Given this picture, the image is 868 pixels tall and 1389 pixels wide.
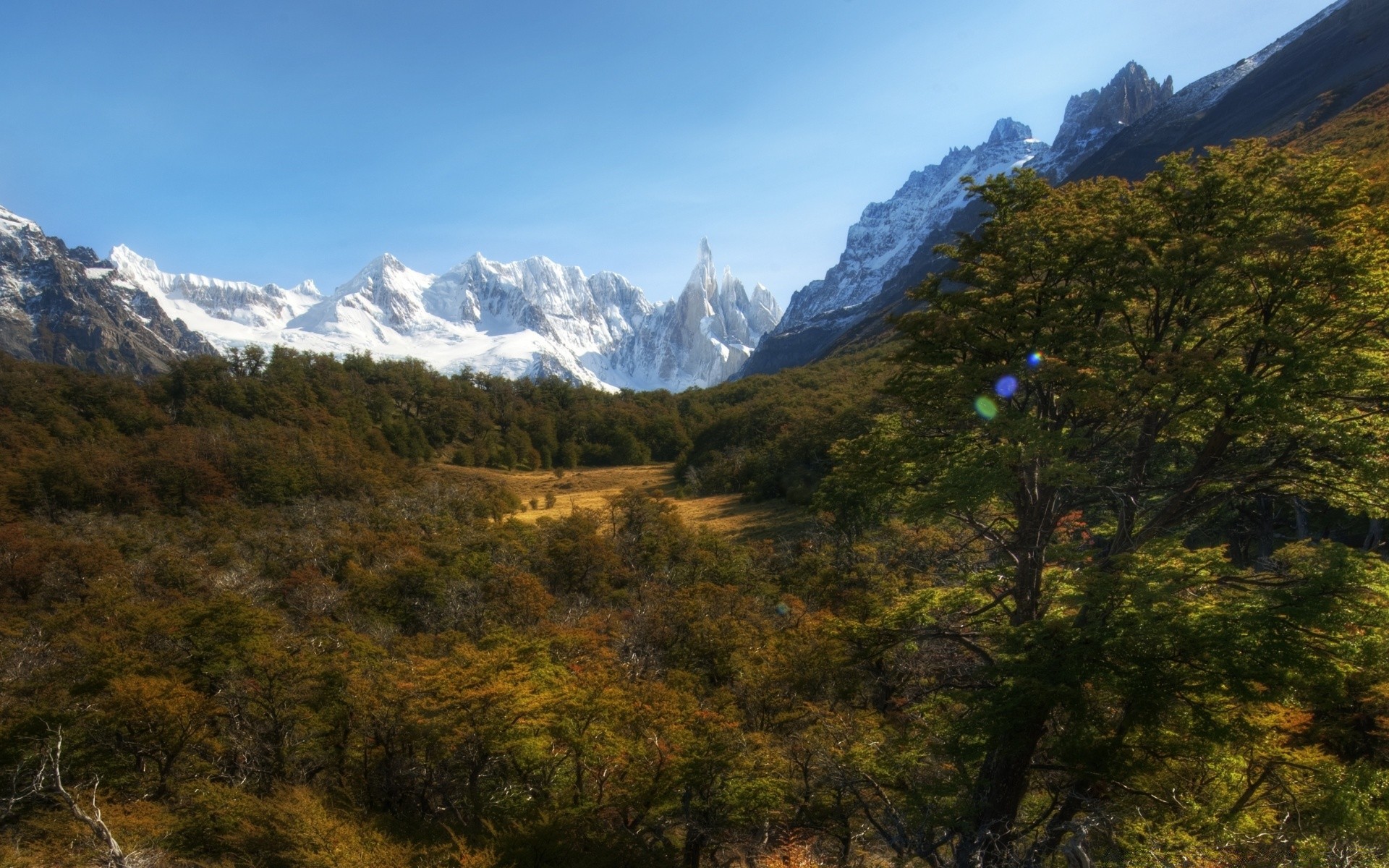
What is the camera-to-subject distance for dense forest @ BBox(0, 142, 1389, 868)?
23.4ft

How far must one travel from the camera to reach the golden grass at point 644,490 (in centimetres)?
4131

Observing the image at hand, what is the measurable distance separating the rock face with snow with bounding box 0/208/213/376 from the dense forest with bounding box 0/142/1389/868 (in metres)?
150

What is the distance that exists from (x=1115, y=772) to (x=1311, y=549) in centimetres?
330

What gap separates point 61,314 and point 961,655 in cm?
19491

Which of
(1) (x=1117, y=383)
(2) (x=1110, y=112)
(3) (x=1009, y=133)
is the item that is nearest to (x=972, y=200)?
(2) (x=1110, y=112)

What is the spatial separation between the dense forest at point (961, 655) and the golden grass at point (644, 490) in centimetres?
1572

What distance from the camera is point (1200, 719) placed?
711cm

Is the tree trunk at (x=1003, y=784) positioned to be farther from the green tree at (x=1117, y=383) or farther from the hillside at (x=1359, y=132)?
the hillside at (x=1359, y=132)

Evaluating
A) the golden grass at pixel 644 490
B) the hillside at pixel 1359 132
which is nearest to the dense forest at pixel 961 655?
the golden grass at pixel 644 490

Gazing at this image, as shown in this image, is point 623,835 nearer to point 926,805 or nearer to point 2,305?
point 926,805

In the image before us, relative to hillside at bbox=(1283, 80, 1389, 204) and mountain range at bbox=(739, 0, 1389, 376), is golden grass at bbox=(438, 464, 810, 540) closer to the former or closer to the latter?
mountain range at bbox=(739, 0, 1389, 376)

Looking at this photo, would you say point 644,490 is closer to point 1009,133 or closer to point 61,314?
point 61,314

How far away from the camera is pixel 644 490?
5678 cm

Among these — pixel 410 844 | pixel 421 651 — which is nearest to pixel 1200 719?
pixel 410 844
